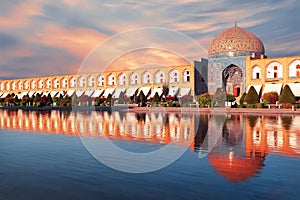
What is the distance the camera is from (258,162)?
468 cm

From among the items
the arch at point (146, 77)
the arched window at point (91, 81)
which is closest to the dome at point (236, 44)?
the arch at point (146, 77)

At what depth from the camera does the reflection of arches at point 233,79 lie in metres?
29.6

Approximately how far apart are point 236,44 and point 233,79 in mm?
3385

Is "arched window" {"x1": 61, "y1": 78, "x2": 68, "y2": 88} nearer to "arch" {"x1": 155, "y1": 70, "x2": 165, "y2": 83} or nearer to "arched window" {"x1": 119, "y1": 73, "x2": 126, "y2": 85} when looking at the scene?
"arched window" {"x1": 119, "y1": 73, "x2": 126, "y2": 85}

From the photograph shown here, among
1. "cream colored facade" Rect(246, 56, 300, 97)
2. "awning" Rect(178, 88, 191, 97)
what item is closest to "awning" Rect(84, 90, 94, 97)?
"awning" Rect(178, 88, 191, 97)

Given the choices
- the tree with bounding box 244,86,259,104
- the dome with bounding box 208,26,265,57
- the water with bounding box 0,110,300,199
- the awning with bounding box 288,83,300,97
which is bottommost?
the water with bounding box 0,110,300,199

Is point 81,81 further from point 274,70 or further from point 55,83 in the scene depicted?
point 274,70

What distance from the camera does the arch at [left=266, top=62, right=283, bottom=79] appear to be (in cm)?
2664

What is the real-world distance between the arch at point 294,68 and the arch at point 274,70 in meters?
0.81

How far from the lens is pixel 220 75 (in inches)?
1167

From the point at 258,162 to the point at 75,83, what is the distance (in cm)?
3765

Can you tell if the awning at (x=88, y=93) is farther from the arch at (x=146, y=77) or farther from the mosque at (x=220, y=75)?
the arch at (x=146, y=77)

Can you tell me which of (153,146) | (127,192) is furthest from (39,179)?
(153,146)

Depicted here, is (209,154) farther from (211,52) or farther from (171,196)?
(211,52)
